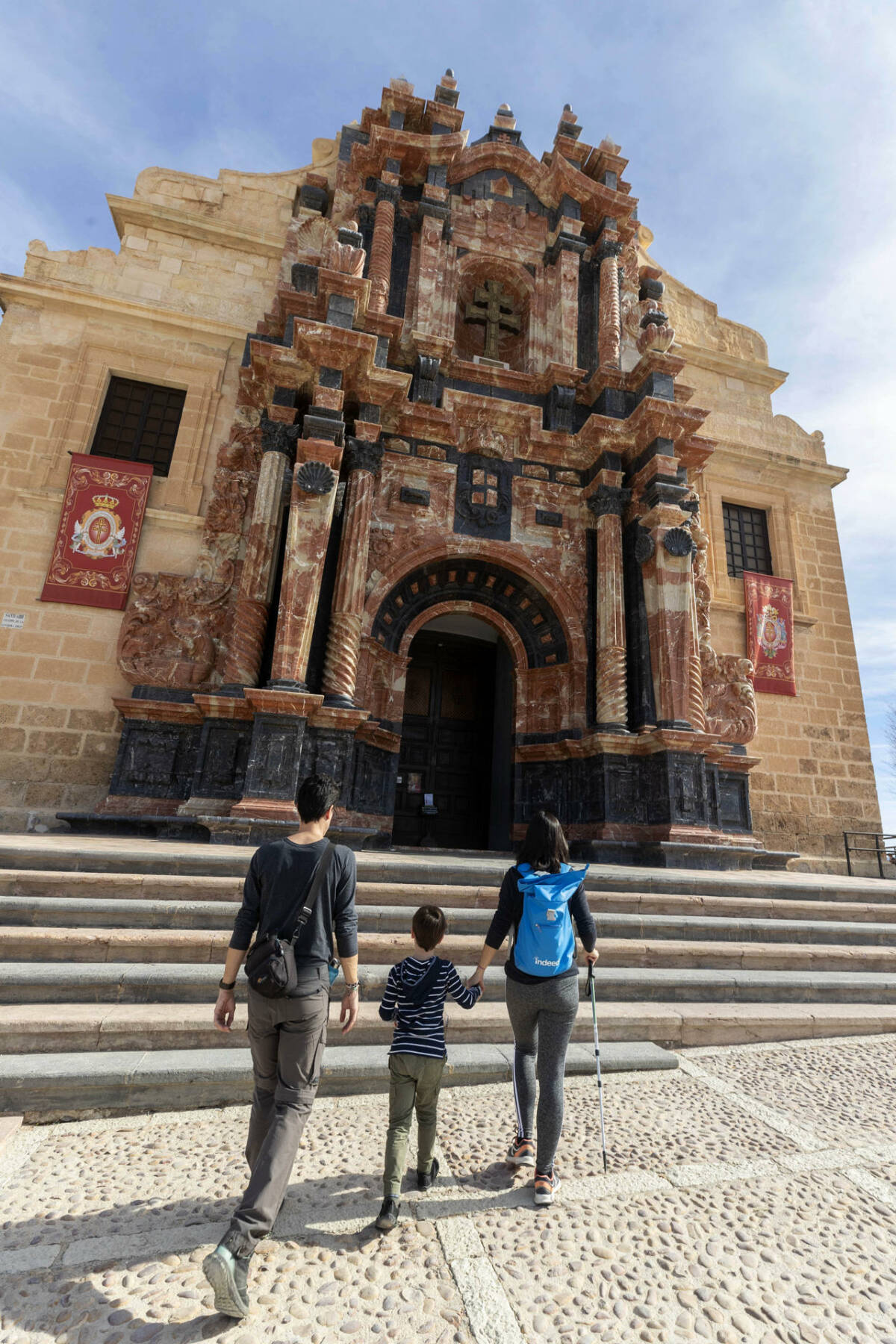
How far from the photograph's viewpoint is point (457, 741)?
1119cm

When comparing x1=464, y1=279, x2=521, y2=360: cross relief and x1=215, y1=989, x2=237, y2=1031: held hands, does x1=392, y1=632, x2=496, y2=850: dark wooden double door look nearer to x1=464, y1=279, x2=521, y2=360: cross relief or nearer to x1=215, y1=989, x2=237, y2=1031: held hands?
x1=464, y1=279, x2=521, y2=360: cross relief

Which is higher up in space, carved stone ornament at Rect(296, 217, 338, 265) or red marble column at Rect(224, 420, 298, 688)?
carved stone ornament at Rect(296, 217, 338, 265)

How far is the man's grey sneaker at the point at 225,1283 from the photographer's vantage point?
1.87m

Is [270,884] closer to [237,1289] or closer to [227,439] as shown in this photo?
[237,1289]

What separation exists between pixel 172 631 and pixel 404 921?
5.98 m

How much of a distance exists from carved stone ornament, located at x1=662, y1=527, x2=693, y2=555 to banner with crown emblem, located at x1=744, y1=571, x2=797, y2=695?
12.1 feet

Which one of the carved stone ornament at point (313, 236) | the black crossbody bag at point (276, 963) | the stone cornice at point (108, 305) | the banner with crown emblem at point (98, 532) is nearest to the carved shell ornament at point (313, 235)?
the carved stone ornament at point (313, 236)

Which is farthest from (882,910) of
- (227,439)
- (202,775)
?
(227,439)

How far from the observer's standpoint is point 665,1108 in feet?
11.3

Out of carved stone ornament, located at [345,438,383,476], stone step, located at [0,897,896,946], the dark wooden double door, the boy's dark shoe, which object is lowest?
the boy's dark shoe

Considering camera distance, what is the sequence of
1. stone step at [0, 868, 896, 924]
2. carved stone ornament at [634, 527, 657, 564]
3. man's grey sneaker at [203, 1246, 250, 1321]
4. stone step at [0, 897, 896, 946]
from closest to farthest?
man's grey sneaker at [203, 1246, 250, 1321] < stone step at [0, 897, 896, 946] < stone step at [0, 868, 896, 924] < carved stone ornament at [634, 527, 657, 564]

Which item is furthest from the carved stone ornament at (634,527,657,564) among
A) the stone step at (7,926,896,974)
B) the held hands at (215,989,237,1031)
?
the held hands at (215,989,237,1031)

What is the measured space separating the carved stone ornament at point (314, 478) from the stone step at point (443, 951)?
5778 mm

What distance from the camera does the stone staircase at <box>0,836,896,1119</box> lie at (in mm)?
3498
